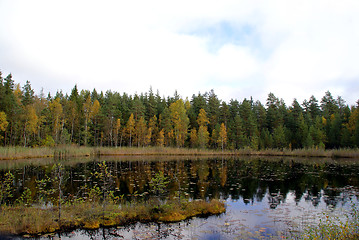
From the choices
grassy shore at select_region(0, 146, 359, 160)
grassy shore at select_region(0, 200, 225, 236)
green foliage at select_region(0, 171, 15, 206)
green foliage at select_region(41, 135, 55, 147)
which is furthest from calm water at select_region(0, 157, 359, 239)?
green foliage at select_region(41, 135, 55, 147)

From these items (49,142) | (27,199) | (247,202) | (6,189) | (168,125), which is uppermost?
(168,125)

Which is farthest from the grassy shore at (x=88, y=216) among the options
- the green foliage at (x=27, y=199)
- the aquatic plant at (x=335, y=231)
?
the aquatic plant at (x=335, y=231)

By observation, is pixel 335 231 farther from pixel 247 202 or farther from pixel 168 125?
pixel 168 125

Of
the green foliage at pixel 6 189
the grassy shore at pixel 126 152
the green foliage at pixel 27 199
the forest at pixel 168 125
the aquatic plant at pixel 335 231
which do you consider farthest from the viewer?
the forest at pixel 168 125

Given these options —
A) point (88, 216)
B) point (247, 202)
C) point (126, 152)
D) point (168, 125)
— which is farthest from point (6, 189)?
point (168, 125)

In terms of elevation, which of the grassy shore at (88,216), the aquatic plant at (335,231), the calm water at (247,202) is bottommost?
the calm water at (247,202)

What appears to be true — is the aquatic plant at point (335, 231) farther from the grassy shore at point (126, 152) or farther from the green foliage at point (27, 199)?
the grassy shore at point (126, 152)

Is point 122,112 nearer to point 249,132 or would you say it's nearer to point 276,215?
point 249,132

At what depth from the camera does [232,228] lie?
29.2 ft

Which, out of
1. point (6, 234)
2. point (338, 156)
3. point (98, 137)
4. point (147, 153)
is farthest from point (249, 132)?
point (6, 234)

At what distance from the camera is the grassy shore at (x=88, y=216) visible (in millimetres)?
8375

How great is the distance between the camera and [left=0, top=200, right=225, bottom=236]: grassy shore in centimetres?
838

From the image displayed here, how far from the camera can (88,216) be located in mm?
9188

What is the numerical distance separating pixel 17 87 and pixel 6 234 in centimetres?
9722
